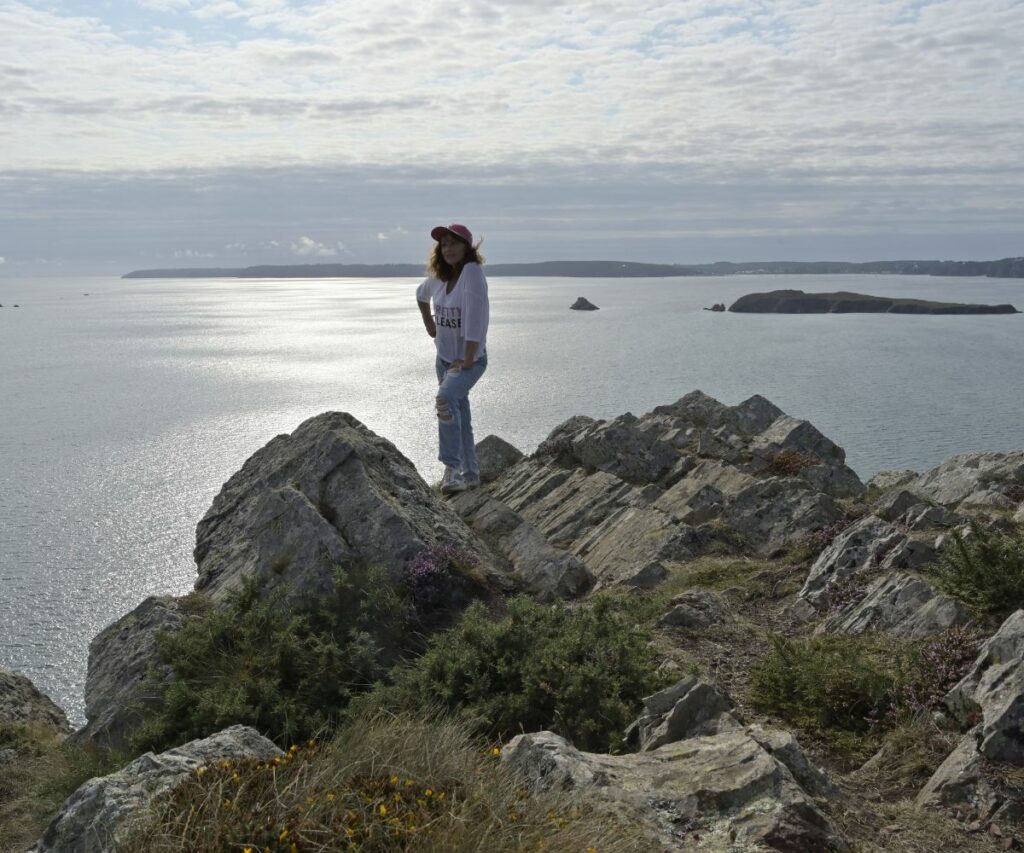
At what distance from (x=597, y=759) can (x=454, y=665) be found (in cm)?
293

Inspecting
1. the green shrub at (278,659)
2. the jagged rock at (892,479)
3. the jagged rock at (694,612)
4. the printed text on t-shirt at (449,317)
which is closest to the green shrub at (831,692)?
the jagged rock at (694,612)

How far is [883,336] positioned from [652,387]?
226ft

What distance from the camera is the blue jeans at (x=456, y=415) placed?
14.4 meters

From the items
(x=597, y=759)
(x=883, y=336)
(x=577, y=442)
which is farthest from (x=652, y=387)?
(x=597, y=759)

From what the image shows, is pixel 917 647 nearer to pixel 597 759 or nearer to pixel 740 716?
pixel 740 716

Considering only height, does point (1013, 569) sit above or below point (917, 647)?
above

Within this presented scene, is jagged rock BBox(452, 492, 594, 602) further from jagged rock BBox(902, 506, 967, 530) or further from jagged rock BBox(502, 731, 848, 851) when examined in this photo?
jagged rock BBox(502, 731, 848, 851)

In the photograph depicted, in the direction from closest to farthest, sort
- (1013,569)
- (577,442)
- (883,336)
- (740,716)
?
(740,716) < (1013,569) < (577,442) < (883,336)

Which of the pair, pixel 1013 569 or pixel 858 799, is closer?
pixel 858 799

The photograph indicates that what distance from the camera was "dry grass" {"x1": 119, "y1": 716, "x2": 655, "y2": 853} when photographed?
198 inches

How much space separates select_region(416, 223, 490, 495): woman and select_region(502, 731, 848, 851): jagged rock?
24.6 feet

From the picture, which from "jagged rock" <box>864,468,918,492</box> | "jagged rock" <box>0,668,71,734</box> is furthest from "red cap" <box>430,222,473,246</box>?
"jagged rock" <box>864,468,918,492</box>

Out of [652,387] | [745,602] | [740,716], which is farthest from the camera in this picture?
[652,387]

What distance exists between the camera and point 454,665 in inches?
373
